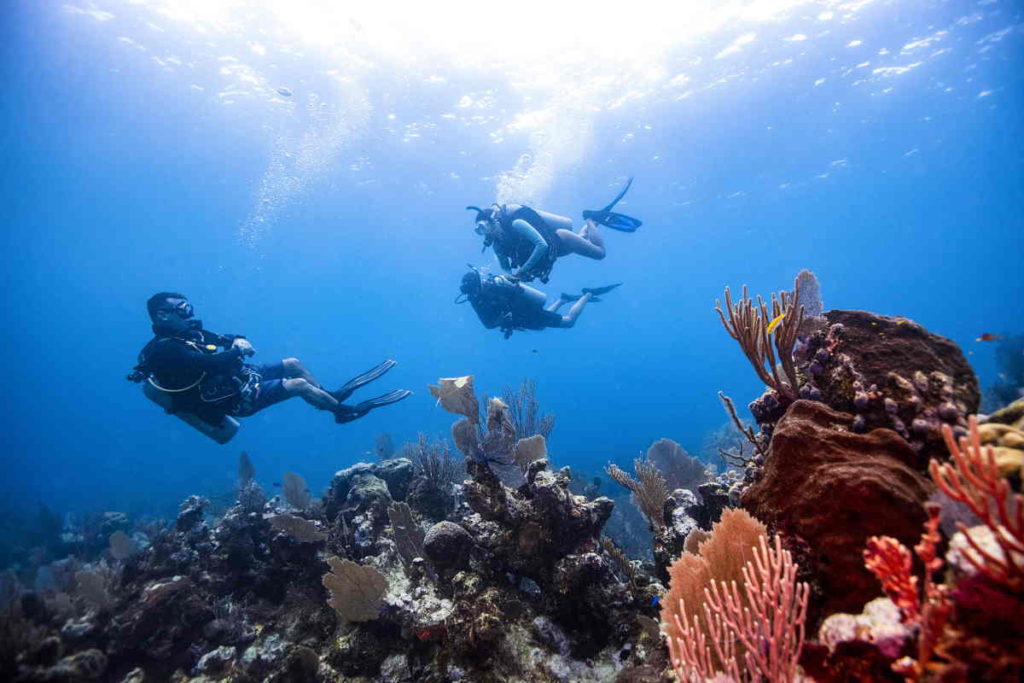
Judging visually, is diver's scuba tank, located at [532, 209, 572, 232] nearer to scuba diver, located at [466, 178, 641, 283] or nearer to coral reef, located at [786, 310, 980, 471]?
scuba diver, located at [466, 178, 641, 283]

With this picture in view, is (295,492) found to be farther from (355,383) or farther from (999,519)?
(999,519)

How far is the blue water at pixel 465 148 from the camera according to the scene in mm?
19000

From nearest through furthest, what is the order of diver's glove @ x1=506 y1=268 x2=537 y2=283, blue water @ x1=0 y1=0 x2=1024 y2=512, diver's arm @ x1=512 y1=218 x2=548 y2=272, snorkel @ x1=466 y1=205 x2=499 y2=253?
diver's arm @ x1=512 y1=218 x2=548 y2=272 < diver's glove @ x1=506 y1=268 x2=537 y2=283 < snorkel @ x1=466 y1=205 x2=499 y2=253 < blue water @ x1=0 y1=0 x2=1024 y2=512

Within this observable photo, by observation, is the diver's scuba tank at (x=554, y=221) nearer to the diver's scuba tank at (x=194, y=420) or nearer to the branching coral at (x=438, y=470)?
the branching coral at (x=438, y=470)

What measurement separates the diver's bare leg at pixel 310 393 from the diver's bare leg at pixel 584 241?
7324 mm

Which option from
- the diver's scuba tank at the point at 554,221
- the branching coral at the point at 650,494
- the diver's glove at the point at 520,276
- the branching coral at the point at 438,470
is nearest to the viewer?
the branching coral at the point at 650,494

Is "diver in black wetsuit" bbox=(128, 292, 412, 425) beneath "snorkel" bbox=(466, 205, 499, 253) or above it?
beneath

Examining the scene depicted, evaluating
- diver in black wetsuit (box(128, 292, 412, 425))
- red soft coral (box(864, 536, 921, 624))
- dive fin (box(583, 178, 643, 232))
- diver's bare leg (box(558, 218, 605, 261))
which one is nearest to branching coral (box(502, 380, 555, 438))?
diver in black wetsuit (box(128, 292, 412, 425))

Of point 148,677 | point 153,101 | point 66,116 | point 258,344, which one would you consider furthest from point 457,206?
point 258,344

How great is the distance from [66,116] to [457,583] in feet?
122

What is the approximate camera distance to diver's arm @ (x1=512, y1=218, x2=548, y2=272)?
32.3ft

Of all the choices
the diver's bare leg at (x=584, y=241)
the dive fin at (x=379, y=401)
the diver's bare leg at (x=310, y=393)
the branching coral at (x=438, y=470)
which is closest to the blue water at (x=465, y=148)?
the dive fin at (x=379, y=401)

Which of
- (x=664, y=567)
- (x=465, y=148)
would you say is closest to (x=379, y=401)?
(x=664, y=567)

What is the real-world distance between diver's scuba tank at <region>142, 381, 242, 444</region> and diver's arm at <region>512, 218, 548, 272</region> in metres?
7.13
